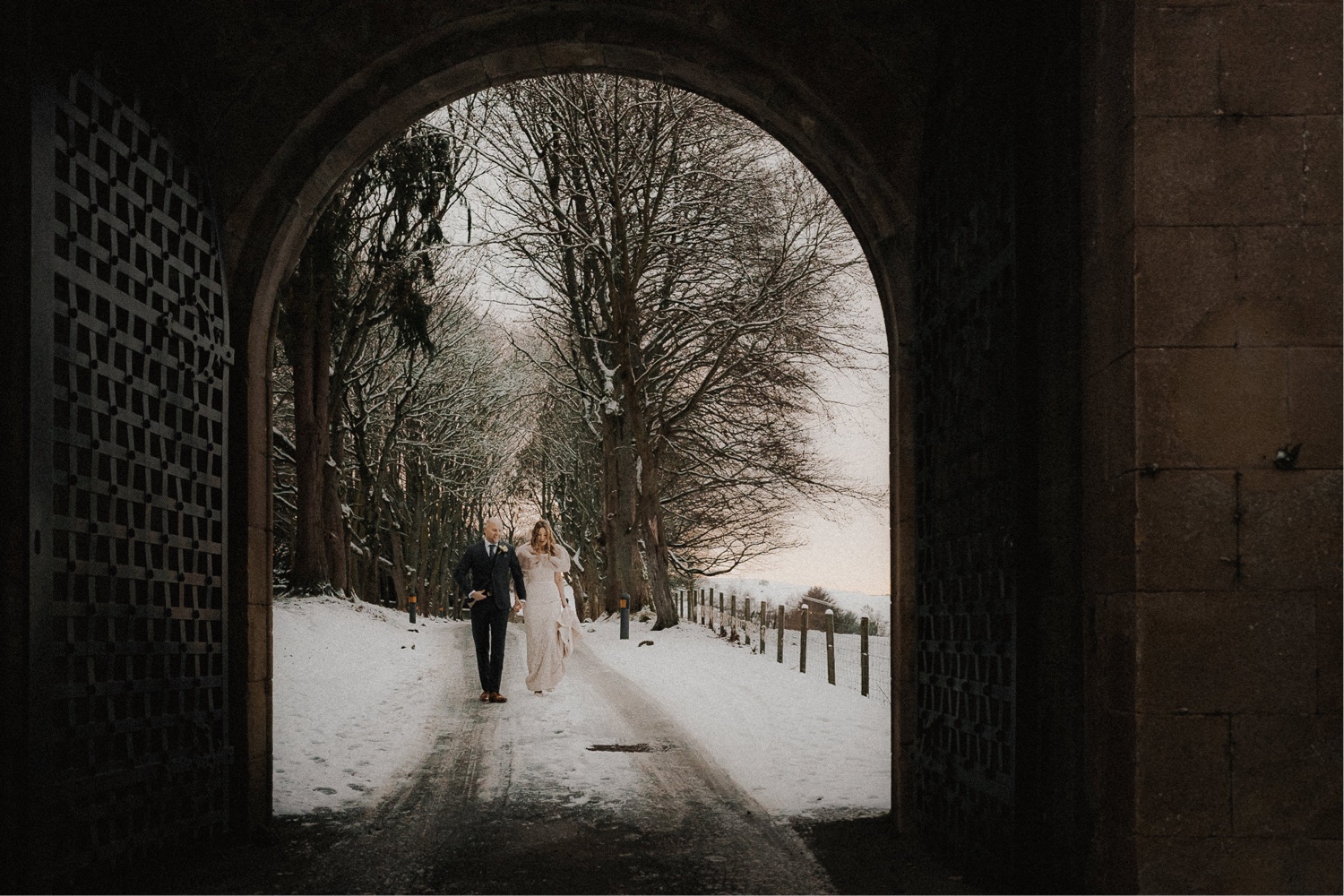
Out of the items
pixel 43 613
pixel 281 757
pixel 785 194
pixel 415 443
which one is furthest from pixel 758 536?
pixel 43 613

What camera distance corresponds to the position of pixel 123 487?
558 centimetres

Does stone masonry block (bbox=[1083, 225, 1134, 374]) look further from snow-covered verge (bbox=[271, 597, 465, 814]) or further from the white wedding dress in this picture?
the white wedding dress

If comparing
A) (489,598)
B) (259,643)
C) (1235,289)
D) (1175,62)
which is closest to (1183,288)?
(1235,289)

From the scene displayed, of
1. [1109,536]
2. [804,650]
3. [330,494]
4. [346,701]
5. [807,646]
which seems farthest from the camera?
[330,494]

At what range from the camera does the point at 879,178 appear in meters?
6.79

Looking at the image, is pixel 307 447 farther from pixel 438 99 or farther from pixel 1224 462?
pixel 1224 462

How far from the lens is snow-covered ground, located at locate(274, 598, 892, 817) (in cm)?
809

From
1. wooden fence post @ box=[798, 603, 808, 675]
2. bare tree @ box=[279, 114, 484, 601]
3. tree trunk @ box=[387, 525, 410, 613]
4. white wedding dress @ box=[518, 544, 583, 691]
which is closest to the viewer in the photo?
white wedding dress @ box=[518, 544, 583, 691]

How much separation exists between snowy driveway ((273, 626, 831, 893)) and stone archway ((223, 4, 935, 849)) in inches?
32.8

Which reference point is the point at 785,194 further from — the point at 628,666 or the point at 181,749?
the point at 181,749

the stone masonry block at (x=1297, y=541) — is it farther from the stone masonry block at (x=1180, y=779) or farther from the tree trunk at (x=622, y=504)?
the tree trunk at (x=622, y=504)

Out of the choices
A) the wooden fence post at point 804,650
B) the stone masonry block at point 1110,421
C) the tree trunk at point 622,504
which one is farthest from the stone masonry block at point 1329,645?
the tree trunk at point 622,504

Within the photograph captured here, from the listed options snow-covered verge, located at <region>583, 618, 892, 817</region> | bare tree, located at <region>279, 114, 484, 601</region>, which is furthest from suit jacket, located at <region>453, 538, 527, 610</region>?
bare tree, located at <region>279, 114, 484, 601</region>

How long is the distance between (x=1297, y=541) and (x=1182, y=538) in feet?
1.25
